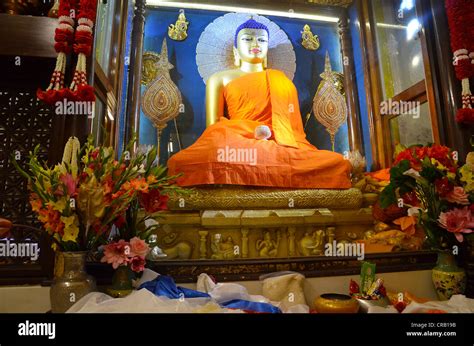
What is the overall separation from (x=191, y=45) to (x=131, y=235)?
3100 mm

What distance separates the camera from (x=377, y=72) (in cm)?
355

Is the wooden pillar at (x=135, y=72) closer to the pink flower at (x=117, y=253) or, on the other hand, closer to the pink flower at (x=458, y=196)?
the pink flower at (x=117, y=253)

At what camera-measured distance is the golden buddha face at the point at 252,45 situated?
12.3 feet

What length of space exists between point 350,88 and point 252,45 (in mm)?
1323

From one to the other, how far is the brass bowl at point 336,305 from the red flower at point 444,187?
85cm

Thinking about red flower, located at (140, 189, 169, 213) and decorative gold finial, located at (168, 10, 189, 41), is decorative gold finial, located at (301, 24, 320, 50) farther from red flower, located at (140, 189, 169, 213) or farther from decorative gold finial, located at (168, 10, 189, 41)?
red flower, located at (140, 189, 169, 213)

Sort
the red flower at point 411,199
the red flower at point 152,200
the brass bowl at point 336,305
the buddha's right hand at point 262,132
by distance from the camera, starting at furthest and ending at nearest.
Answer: the buddha's right hand at point 262,132, the red flower at point 411,199, the red flower at point 152,200, the brass bowl at point 336,305

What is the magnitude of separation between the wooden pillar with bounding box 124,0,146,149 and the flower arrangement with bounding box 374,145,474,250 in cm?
256

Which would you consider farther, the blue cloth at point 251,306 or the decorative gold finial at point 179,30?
the decorative gold finial at point 179,30

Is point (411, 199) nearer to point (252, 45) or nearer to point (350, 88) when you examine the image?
point (350, 88)

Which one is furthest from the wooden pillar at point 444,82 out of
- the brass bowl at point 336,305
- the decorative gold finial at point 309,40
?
the decorative gold finial at point 309,40

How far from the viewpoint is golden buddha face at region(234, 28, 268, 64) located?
3748 mm

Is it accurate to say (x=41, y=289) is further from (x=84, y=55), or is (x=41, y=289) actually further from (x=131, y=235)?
(x=84, y=55)

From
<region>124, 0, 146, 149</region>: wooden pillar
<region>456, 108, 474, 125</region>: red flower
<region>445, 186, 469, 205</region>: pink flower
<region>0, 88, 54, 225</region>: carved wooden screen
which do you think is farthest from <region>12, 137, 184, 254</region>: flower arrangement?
<region>456, 108, 474, 125</region>: red flower
